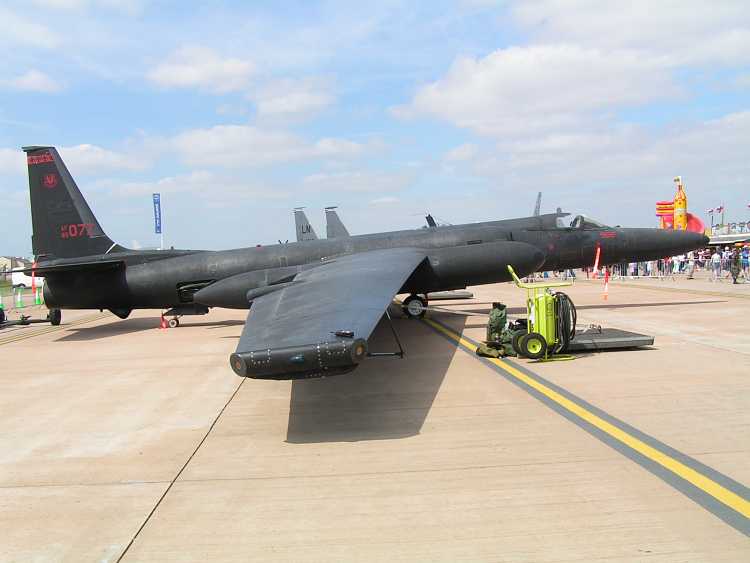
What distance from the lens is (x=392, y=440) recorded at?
5.68 m

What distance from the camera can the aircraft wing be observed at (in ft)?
16.9

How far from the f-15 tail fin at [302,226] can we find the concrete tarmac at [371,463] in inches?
1153

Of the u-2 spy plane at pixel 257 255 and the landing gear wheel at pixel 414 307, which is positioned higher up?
the u-2 spy plane at pixel 257 255

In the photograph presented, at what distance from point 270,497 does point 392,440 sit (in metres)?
1.59

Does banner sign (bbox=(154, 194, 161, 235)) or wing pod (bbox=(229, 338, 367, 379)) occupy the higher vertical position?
banner sign (bbox=(154, 194, 161, 235))

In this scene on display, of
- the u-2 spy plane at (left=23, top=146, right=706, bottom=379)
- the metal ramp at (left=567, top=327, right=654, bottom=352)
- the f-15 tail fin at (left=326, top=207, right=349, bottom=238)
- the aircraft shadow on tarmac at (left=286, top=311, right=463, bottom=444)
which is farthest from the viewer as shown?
the f-15 tail fin at (left=326, top=207, right=349, bottom=238)

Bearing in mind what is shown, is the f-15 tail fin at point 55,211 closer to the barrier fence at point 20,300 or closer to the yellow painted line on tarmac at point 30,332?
the yellow painted line on tarmac at point 30,332

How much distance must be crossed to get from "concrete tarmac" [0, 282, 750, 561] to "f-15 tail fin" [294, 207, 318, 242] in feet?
96.1

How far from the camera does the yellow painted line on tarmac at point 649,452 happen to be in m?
4.01

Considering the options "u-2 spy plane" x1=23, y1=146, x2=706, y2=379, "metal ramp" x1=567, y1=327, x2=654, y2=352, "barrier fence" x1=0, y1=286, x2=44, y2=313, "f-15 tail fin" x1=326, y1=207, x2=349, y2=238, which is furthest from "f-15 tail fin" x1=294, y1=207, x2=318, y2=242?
"metal ramp" x1=567, y1=327, x2=654, y2=352

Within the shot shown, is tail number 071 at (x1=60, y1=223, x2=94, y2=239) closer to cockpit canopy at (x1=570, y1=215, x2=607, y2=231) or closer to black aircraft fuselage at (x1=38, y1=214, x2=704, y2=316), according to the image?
black aircraft fuselage at (x1=38, y1=214, x2=704, y2=316)

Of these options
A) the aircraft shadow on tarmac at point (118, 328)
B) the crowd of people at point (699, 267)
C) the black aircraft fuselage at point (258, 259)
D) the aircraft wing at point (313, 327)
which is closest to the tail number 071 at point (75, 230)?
the black aircraft fuselage at point (258, 259)

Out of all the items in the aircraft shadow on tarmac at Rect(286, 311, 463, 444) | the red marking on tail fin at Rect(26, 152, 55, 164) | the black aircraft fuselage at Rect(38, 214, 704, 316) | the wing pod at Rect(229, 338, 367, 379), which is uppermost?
the red marking on tail fin at Rect(26, 152, 55, 164)

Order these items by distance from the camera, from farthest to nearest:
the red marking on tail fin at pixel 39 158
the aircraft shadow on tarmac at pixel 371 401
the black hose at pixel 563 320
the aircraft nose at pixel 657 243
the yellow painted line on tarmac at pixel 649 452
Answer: the aircraft nose at pixel 657 243 < the red marking on tail fin at pixel 39 158 < the black hose at pixel 563 320 < the aircraft shadow on tarmac at pixel 371 401 < the yellow painted line on tarmac at pixel 649 452
